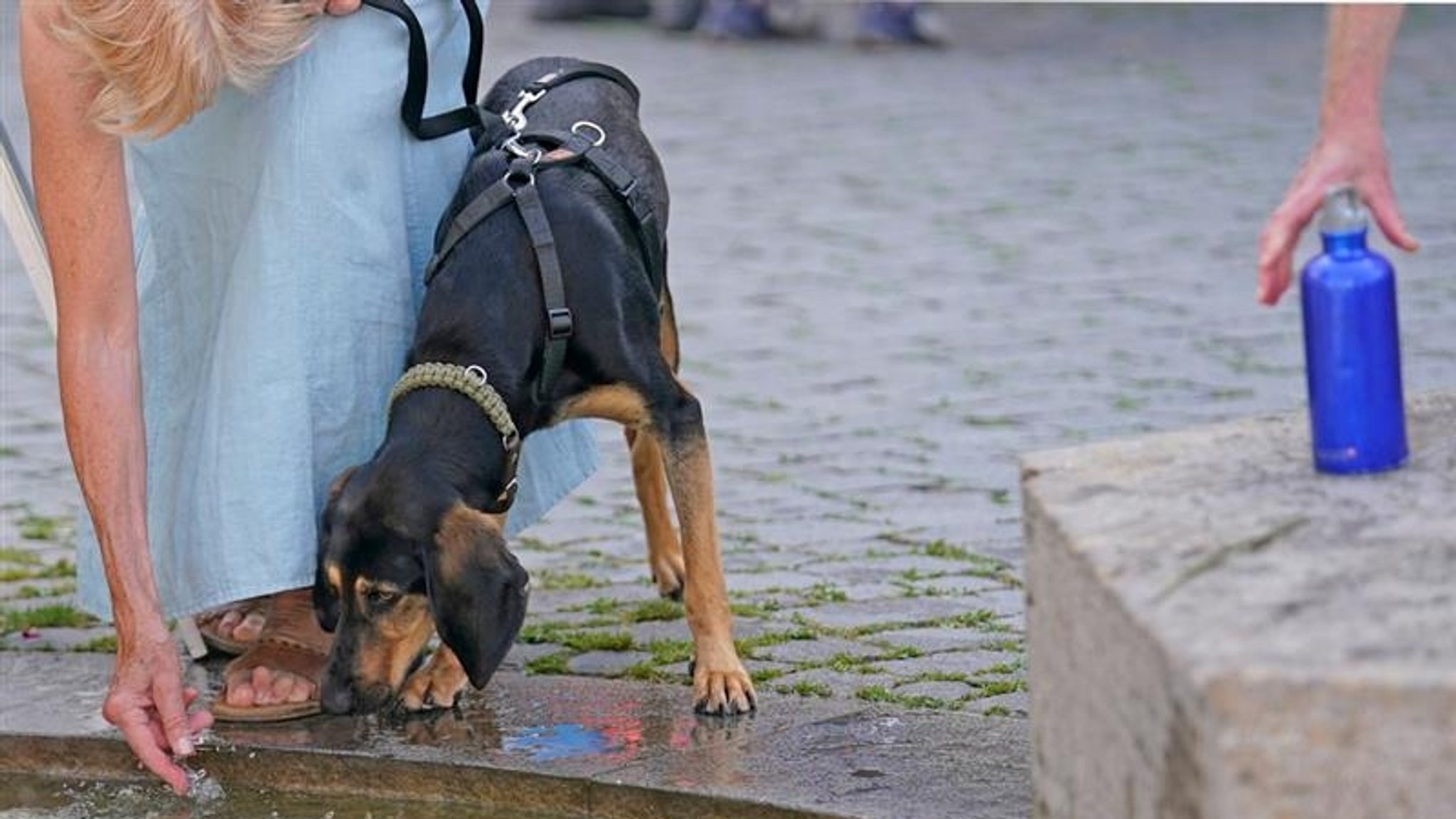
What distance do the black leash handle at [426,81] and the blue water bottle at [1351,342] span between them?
213 cm

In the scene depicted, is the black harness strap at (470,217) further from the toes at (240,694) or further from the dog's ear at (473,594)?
the toes at (240,694)

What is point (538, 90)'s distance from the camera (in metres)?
5.00

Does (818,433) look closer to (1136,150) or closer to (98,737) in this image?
(98,737)

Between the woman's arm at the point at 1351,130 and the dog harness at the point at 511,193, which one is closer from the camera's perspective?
the woman's arm at the point at 1351,130

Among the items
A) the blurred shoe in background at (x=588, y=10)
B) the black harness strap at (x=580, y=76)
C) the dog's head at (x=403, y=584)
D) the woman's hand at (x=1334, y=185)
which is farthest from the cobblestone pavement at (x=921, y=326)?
the blurred shoe in background at (x=588, y=10)

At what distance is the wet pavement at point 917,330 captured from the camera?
16.5 feet

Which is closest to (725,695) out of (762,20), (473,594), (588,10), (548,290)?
(473,594)

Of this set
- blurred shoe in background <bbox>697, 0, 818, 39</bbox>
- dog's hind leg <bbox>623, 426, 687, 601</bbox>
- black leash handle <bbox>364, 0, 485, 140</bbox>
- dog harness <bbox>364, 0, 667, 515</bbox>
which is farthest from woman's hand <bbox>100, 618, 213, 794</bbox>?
blurred shoe in background <bbox>697, 0, 818, 39</bbox>

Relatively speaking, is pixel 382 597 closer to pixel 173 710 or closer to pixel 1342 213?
pixel 173 710

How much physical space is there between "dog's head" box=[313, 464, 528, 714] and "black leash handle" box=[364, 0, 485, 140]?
73 centimetres

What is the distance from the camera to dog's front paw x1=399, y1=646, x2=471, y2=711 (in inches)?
172

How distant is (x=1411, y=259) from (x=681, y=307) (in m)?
2.57

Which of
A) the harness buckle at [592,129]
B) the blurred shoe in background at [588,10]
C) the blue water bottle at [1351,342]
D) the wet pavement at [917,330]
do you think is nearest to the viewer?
the blue water bottle at [1351,342]

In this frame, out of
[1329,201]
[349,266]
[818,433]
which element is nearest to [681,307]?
[818,433]
